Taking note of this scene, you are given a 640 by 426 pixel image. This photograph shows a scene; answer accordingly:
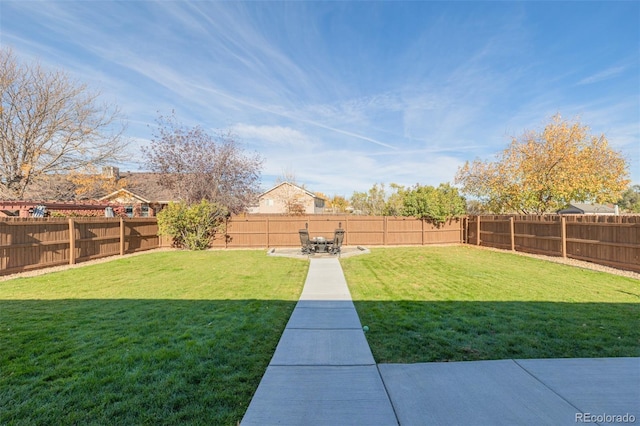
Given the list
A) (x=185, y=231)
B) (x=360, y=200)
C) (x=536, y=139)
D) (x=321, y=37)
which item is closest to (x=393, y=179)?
(x=360, y=200)

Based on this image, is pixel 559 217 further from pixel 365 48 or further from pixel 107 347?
pixel 107 347

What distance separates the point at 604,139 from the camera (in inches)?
696

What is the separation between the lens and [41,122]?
52.0 ft

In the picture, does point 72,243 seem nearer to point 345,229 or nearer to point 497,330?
point 345,229

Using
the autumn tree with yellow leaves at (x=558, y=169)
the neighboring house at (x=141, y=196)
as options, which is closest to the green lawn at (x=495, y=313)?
the autumn tree with yellow leaves at (x=558, y=169)

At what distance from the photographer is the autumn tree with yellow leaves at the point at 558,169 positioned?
17.1 m

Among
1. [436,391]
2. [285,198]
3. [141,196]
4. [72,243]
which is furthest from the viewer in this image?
[285,198]

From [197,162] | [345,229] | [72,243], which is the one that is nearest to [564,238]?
[345,229]

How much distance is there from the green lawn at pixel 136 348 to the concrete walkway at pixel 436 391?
35 cm

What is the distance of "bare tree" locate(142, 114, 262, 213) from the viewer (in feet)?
58.7

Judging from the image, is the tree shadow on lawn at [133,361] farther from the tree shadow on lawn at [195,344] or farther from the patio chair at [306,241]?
the patio chair at [306,241]

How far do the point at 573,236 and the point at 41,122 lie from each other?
2568 cm

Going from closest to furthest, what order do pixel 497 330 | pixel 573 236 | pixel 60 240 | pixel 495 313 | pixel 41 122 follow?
pixel 497 330
pixel 495 313
pixel 60 240
pixel 573 236
pixel 41 122

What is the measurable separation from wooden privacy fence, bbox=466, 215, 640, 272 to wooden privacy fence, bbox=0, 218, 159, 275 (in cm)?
1829
